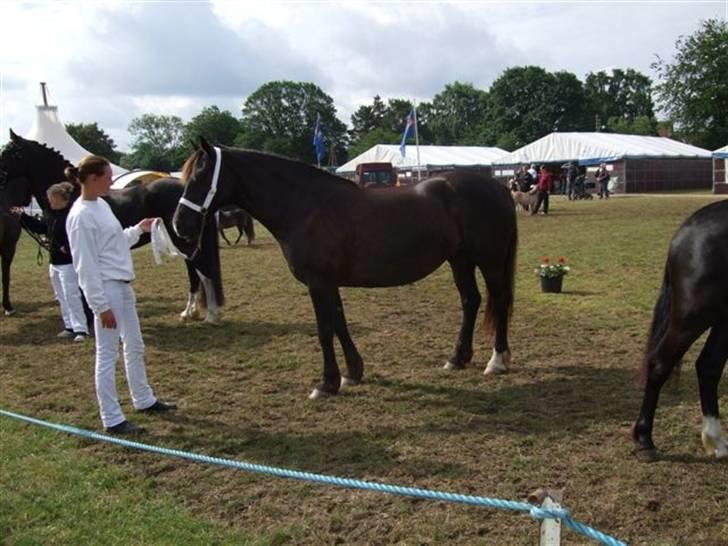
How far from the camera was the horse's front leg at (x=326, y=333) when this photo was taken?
5988 mm

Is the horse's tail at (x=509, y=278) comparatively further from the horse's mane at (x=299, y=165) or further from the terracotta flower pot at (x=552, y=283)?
the terracotta flower pot at (x=552, y=283)

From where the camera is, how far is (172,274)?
14477mm

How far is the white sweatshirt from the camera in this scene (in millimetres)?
4957

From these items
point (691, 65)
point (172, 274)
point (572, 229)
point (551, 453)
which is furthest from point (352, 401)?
point (691, 65)

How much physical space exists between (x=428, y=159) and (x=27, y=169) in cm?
4702

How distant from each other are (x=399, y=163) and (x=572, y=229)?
3484cm

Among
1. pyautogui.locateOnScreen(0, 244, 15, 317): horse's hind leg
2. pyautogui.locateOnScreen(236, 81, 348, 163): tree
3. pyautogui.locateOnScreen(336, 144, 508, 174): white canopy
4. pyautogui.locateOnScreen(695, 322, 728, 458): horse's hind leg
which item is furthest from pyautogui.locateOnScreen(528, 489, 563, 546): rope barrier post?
pyautogui.locateOnScreen(236, 81, 348, 163): tree

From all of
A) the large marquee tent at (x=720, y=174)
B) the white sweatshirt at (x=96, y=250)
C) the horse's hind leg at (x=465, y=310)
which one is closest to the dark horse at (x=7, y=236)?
the white sweatshirt at (x=96, y=250)

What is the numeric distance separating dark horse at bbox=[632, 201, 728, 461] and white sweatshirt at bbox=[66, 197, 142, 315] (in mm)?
3940

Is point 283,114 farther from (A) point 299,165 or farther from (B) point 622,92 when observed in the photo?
(A) point 299,165

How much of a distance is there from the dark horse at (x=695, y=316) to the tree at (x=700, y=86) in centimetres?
2631

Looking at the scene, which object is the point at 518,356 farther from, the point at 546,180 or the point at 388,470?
the point at 546,180

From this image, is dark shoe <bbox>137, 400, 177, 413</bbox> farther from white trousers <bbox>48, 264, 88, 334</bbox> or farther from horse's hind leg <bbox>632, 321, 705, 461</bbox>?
horse's hind leg <bbox>632, 321, 705, 461</bbox>

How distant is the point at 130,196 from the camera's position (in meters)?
9.64
